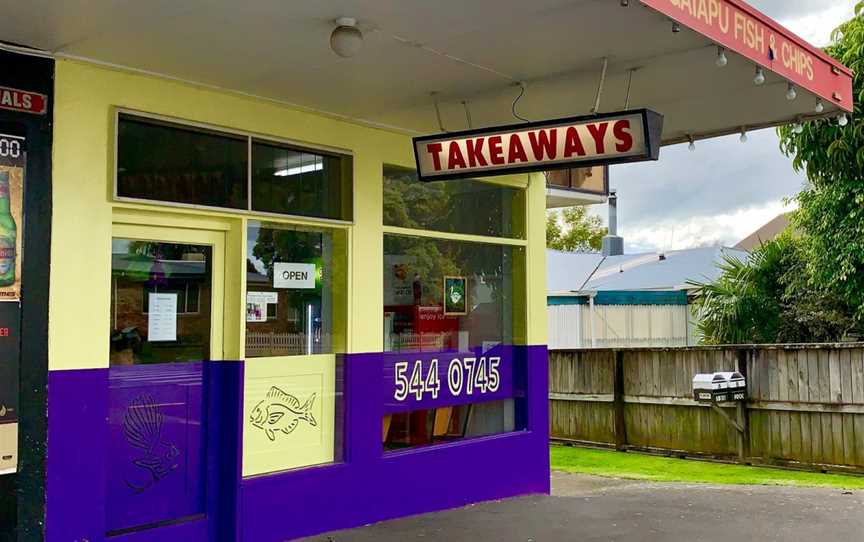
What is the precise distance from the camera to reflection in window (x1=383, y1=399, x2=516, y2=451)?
780 cm

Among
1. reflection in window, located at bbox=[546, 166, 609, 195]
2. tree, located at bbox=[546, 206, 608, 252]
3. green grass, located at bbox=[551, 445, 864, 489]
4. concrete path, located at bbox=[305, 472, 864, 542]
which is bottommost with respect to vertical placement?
green grass, located at bbox=[551, 445, 864, 489]

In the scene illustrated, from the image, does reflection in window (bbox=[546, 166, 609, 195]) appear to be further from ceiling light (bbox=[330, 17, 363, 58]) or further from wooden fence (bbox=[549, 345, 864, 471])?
ceiling light (bbox=[330, 17, 363, 58])

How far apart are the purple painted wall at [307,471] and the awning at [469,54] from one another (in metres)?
2.09

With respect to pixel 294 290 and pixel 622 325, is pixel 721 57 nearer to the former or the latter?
pixel 294 290

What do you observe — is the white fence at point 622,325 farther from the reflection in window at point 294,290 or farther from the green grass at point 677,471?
the reflection in window at point 294,290

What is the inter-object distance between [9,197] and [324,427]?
9.96ft

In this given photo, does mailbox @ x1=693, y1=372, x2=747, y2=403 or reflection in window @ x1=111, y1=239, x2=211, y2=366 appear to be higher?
reflection in window @ x1=111, y1=239, x2=211, y2=366

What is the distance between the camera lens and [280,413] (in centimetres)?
694

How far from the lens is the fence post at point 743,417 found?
1173 cm

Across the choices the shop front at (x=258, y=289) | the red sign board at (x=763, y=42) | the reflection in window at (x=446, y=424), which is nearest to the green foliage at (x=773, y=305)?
the reflection in window at (x=446, y=424)

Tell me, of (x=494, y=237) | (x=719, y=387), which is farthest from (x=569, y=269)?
(x=494, y=237)

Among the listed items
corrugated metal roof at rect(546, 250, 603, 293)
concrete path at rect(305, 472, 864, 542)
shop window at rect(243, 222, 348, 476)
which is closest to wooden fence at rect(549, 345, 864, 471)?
concrete path at rect(305, 472, 864, 542)

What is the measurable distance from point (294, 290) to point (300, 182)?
864mm

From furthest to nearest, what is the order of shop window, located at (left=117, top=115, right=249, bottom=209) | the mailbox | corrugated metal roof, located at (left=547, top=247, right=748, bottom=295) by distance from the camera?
corrugated metal roof, located at (left=547, top=247, right=748, bottom=295)
the mailbox
shop window, located at (left=117, top=115, right=249, bottom=209)
